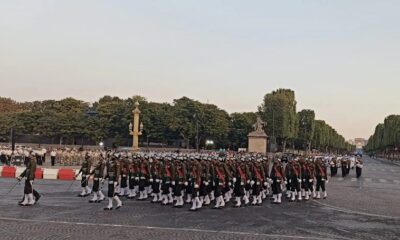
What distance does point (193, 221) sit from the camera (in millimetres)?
15328

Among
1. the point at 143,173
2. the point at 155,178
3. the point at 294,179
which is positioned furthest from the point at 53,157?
the point at 294,179

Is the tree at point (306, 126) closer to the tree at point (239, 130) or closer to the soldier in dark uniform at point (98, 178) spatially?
the tree at point (239, 130)

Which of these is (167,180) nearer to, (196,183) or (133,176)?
(196,183)

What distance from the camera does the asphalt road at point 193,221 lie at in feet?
42.9

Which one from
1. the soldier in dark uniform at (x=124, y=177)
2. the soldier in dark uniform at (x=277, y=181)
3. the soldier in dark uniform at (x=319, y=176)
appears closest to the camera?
the soldier in dark uniform at (x=124, y=177)

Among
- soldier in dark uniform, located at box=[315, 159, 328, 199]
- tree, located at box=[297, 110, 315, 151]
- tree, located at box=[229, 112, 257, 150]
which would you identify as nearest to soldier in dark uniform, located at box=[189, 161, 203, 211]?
soldier in dark uniform, located at box=[315, 159, 328, 199]

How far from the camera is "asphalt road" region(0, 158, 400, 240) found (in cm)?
1306

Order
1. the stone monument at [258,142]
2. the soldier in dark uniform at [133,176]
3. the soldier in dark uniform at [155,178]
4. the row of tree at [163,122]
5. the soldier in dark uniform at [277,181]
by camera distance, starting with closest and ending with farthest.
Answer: the soldier in dark uniform at [155,178] < the soldier in dark uniform at [133,176] < the soldier in dark uniform at [277,181] < the stone monument at [258,142] < the row of tree at [163,122]

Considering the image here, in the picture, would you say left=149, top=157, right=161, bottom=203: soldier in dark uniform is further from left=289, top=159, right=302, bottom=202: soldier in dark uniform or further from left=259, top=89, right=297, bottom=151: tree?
left=259, top=89, right=297, bottom=151: tree

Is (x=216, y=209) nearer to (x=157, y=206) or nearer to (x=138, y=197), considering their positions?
(x=157, y=206)

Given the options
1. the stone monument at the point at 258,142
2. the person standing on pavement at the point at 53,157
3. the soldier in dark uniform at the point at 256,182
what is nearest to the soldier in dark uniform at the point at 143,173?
the soldier in dark uniform at the point at 256,182

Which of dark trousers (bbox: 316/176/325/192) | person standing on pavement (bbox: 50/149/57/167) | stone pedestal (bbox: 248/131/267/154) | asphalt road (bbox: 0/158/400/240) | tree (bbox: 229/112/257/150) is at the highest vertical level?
tree (bbox: 229/112/257/150)

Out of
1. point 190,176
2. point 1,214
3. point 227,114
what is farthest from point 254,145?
point 1,214

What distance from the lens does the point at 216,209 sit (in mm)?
18406
